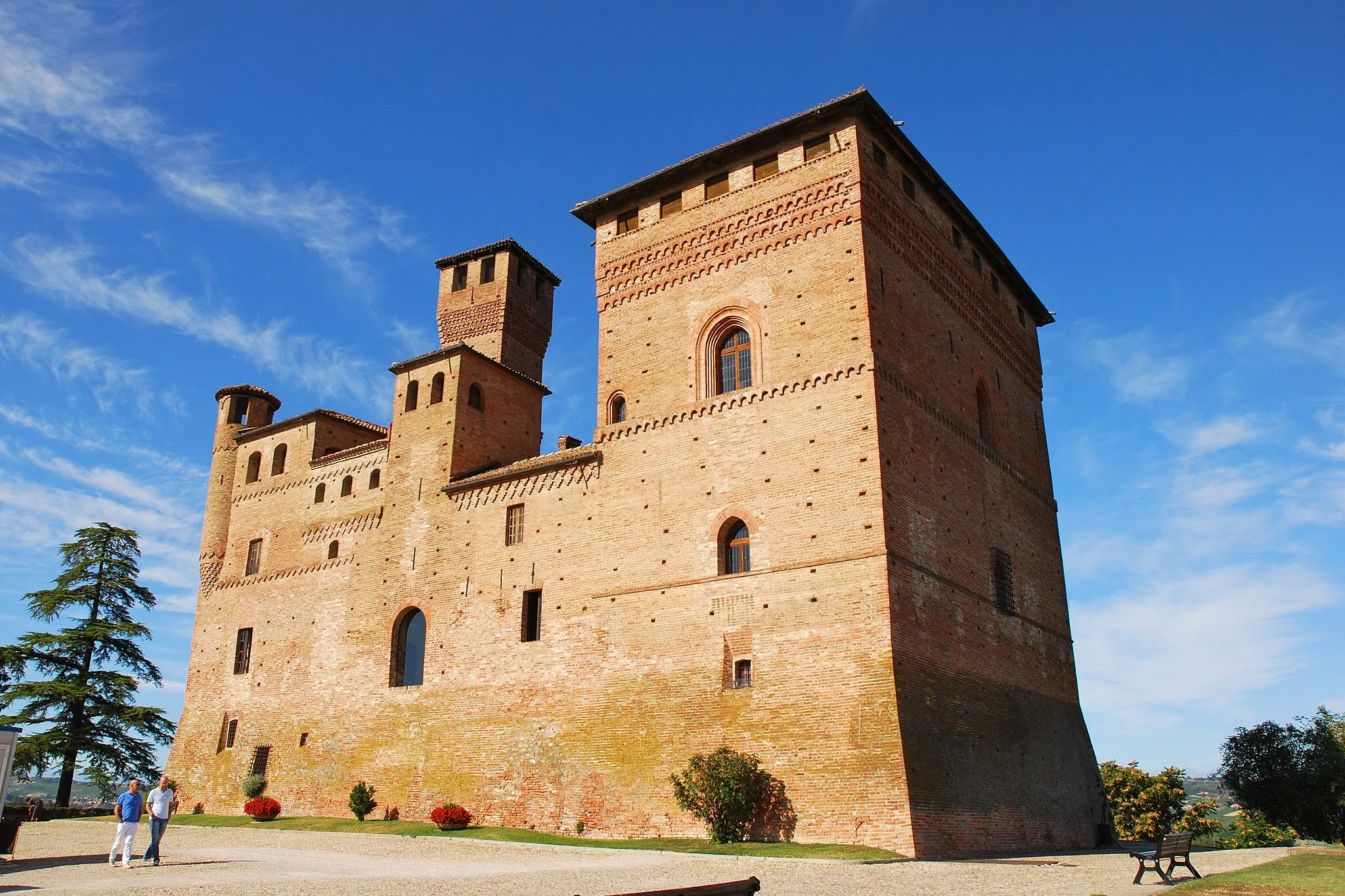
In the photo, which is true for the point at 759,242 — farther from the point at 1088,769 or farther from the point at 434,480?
the point at 1088,769

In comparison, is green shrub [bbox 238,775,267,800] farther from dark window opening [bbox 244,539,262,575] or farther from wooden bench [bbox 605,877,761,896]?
wooden bench [bbox 605,877,761,896]

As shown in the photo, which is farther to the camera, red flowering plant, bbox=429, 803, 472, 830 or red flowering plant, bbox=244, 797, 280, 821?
red flowering plant, bbox=244, 797, 280, 821

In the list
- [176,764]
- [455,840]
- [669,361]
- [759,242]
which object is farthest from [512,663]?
[176,764]

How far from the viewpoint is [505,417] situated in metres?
26.7

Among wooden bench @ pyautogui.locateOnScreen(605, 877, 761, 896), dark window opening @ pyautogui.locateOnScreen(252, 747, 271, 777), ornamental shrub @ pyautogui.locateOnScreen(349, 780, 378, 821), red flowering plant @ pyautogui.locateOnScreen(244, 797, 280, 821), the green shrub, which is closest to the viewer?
wooden bench @ pyautogui.locateOnScreen(605, 877, 761, 896)

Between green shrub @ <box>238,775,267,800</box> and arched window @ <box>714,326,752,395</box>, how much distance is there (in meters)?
15.0

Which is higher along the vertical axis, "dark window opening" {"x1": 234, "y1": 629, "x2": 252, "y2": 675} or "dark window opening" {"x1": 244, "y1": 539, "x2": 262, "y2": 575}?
"dark window opening" {"x1": 244, "y1": 539, "x2": 262, "y2": 575}

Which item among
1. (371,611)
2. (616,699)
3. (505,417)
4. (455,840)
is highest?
(505,417)

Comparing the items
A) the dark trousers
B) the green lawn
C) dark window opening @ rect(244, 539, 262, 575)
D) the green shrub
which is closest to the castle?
the green shrub

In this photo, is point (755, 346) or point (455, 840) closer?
point (455, 840)

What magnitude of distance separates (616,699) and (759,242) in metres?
9.74

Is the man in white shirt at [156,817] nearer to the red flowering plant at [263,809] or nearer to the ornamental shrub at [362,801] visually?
the ornamental shrub at [362,801]

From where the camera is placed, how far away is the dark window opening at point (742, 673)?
17.9m

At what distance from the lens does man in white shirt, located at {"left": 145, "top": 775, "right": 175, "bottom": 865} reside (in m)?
13.8
